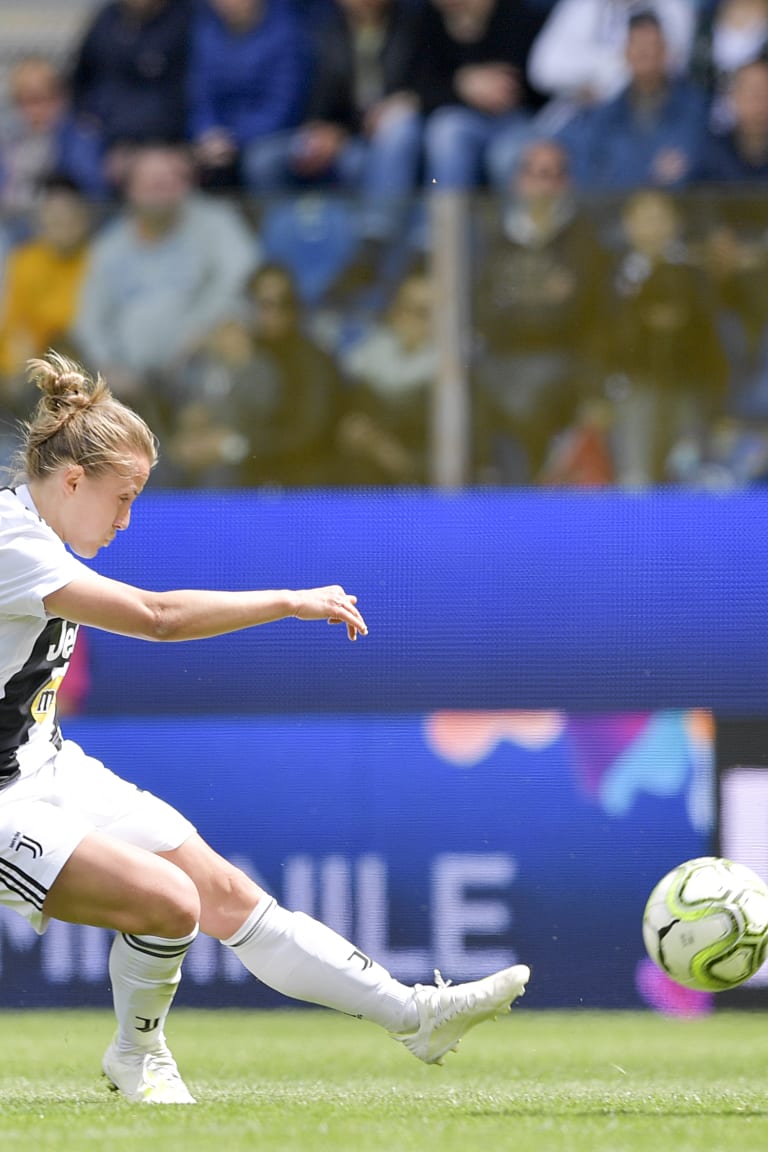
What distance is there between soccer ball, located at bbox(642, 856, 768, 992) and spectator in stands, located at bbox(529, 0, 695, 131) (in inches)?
193

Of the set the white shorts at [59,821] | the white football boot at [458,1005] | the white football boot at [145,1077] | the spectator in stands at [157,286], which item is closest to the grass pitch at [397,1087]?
the white football boot at [145,1077]

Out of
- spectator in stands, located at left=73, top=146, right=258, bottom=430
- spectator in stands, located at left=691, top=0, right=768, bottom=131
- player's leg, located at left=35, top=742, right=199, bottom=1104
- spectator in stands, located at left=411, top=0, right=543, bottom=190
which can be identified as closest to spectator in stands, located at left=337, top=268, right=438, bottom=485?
spectator in stands, located at left=73, top=146, right=258, bottom=430

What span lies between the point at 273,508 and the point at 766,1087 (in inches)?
127

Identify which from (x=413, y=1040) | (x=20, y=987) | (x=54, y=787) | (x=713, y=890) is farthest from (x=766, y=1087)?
(x=20, y=987)

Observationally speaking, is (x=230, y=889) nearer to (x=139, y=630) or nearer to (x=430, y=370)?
(x=139, y=630)

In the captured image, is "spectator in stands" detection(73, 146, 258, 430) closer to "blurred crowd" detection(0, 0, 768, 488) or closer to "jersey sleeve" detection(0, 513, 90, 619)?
"blurred crowd" detection(0, 0, 768, 488)

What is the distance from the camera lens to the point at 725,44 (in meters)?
8.68

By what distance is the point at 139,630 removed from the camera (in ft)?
12.9

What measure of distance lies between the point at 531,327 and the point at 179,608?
3.68 m

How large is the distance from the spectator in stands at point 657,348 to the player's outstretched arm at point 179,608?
347 cm

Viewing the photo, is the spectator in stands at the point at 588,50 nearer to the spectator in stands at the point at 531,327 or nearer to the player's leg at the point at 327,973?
the spectator in stands at the point at 531,327

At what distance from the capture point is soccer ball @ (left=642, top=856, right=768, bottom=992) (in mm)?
4375

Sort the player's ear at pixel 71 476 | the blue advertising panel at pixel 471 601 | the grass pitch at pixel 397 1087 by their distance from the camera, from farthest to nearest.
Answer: the blue advertising panel at pixel 471 601, the player's ear at pixel 71 476, the grass pitch at pixel 397 1087

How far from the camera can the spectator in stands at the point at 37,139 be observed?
31.5ft
